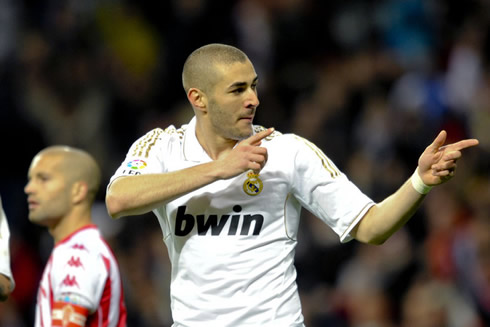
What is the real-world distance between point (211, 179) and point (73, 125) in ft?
23.8

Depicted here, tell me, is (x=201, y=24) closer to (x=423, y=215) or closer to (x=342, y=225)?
Answer: (x=423, y=215)

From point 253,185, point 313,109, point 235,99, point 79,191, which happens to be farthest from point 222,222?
point 313,109

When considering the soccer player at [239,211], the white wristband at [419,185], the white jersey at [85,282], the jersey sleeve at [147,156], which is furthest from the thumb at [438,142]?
the white jersey at [85,282]

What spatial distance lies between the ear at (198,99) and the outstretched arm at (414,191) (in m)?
1.01

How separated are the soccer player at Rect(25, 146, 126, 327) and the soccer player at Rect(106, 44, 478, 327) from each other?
22.9 inches

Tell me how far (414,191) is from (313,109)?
5836 mm

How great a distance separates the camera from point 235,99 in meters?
4.98

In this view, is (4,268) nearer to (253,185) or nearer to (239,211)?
(239,211)

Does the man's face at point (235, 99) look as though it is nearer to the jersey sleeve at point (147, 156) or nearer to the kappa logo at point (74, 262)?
the jersey sleeve at point (147, 156)

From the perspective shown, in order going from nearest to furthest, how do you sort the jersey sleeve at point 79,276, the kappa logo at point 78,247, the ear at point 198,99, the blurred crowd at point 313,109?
the ear at point 198,99 < the jersey sleeve at point 79,276 < the kappa logo at point 78,247 < the blurred crowd at point 313,109

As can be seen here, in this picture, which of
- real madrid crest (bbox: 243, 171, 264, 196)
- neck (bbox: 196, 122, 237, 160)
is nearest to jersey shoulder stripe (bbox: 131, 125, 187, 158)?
neck (bbox: 196, 122, 237, 160)

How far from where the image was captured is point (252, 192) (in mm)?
5062

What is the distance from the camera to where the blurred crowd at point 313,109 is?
869cm

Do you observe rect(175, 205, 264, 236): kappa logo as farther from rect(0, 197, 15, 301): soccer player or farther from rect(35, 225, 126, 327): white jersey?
rect(0, 197, 15, 301): soccer player
